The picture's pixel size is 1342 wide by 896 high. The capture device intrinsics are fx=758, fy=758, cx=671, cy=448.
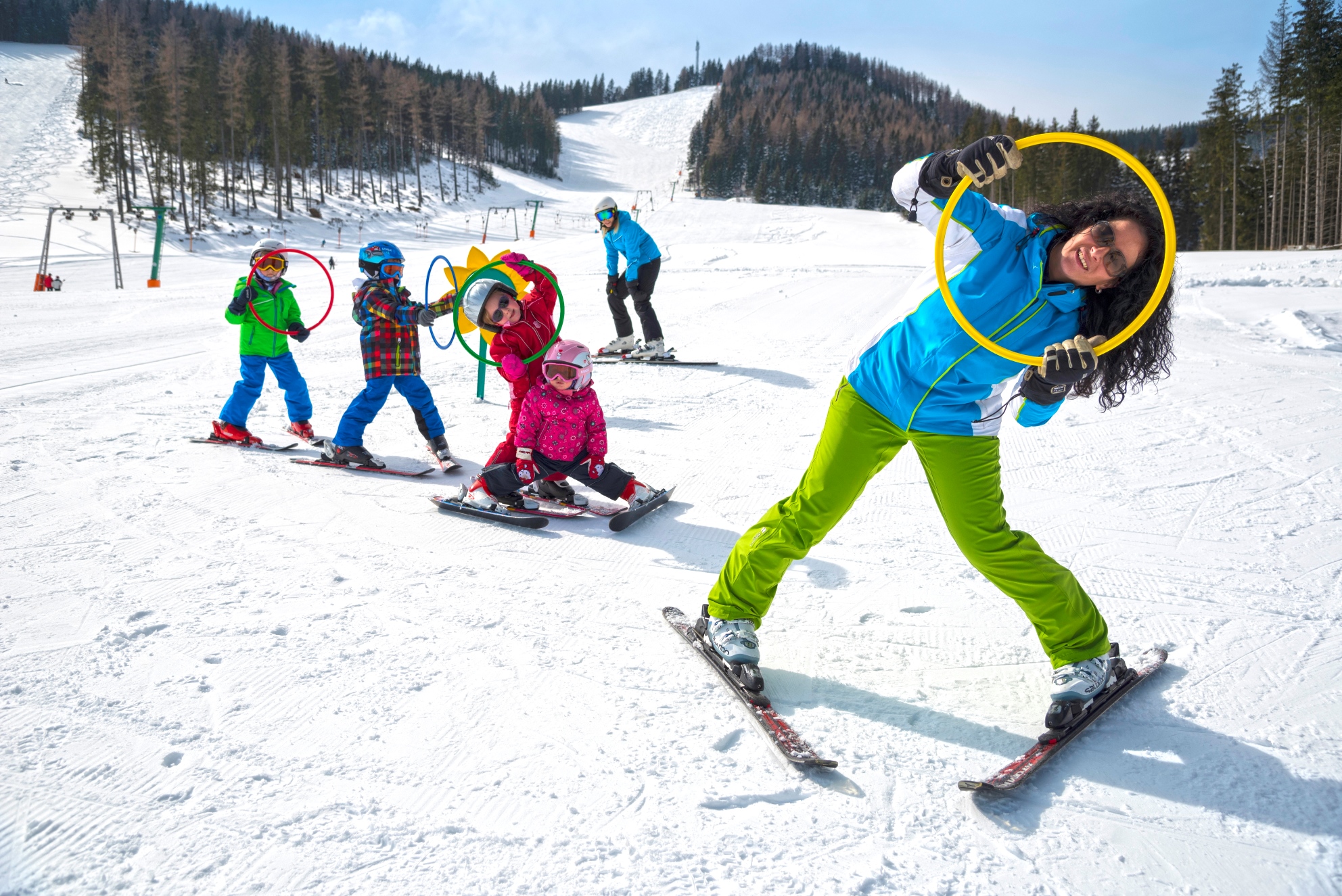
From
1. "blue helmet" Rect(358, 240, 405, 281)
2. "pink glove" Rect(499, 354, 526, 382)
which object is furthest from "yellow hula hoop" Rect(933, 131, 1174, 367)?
"blue helmet" Rect(358, 240, 405, 281)

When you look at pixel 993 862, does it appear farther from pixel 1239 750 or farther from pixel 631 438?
pixel 631 438

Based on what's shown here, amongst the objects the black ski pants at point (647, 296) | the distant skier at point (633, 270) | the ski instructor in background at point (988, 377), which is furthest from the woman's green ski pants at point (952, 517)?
the black ski pants at point (647, 296)

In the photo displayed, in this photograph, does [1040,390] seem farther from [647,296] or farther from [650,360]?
[647,296]

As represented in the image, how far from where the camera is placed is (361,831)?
2168 mm

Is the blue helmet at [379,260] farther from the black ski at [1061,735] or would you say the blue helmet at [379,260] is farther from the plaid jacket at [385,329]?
the black ski at [1061,735]

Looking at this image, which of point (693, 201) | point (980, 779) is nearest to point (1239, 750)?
point (980, 779)

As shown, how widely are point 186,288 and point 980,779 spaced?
19022 millimetres

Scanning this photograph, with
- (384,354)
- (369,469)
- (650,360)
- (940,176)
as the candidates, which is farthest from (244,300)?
(940,176)

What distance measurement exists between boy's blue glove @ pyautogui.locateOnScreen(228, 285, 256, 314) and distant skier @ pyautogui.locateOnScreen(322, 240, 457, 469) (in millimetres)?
1021

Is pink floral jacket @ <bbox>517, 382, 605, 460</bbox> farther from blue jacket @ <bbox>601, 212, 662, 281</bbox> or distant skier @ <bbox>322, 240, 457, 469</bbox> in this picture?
blue jacket @ <bbox>601, 212, 662, 281</bbox>

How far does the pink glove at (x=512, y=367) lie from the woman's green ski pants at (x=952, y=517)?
2780 mm

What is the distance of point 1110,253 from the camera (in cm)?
227

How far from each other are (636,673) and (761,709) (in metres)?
0.56

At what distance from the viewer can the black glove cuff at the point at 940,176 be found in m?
2.49
